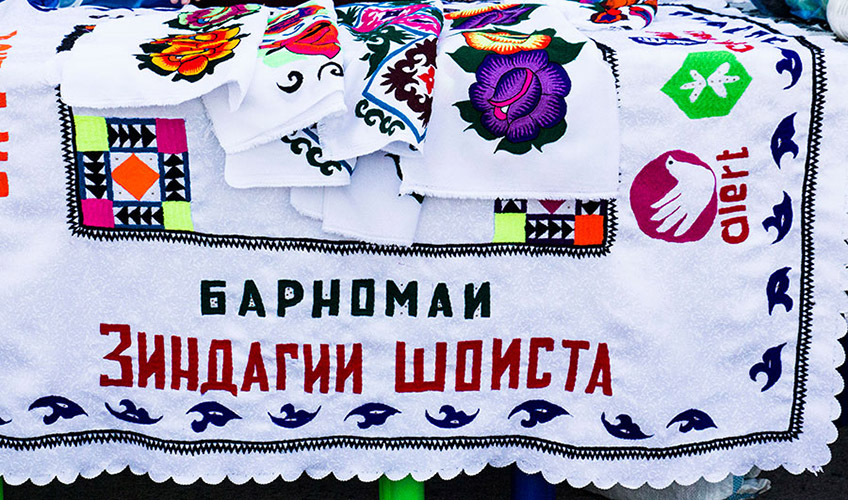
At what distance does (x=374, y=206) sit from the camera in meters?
1.05

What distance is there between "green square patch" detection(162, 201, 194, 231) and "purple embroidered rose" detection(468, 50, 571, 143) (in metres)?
0.33

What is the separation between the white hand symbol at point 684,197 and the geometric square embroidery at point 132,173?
0.52 m

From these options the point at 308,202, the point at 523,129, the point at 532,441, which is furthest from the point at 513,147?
the point at 532,441

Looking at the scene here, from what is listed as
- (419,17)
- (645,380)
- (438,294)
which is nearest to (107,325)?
(438,294)

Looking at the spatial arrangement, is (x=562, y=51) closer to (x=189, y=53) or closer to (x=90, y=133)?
(x=189, y=53)

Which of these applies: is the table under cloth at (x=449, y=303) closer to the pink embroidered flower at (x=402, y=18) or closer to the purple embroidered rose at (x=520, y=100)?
the purple embroidered rose at (x=520, y=100)

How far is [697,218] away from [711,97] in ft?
0.44

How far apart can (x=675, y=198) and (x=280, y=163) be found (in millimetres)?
433

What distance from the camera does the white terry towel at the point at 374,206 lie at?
1.04 m

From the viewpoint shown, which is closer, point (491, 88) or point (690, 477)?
point (491, 88)

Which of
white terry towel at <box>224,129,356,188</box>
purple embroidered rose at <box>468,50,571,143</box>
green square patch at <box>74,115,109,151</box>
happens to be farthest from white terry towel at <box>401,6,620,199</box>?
green square patch at <box>74,115,109,151</box>

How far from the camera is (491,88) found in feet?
3.42

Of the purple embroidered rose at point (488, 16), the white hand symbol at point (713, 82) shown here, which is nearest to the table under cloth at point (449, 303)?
the white hand symbol at point (713, 82)

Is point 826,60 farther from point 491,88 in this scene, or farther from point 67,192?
point 67,192
